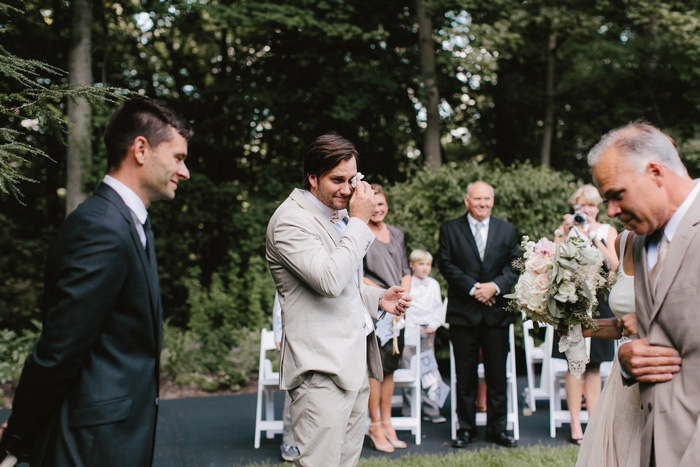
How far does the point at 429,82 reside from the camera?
13.2 m

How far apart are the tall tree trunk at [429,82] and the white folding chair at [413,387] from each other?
684 centimetres

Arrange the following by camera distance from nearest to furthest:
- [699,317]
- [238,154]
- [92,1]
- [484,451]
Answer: [699,317] → [484,451] → [92,1] → [238,154]

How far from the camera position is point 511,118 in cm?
1650

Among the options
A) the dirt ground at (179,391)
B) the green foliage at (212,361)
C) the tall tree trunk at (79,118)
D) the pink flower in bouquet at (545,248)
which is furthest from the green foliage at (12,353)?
the pink flower in bouquet at (545,248)

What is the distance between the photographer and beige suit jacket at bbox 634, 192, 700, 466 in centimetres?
215

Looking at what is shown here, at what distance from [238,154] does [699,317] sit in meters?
13.6

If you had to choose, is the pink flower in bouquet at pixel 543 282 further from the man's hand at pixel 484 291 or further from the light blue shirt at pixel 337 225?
the man's hand at pixel 484 291

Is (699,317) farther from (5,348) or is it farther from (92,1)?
(92,1)

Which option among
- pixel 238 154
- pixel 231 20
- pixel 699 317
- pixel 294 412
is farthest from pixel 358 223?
pixel 238 154

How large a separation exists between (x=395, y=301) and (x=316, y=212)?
715 millimetres

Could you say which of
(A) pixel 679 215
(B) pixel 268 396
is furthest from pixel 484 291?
(A) pixel 679 215

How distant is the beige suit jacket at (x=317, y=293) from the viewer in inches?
121

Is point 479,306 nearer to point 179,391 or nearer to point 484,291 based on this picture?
point 484,291

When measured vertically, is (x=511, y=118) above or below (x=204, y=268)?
above
